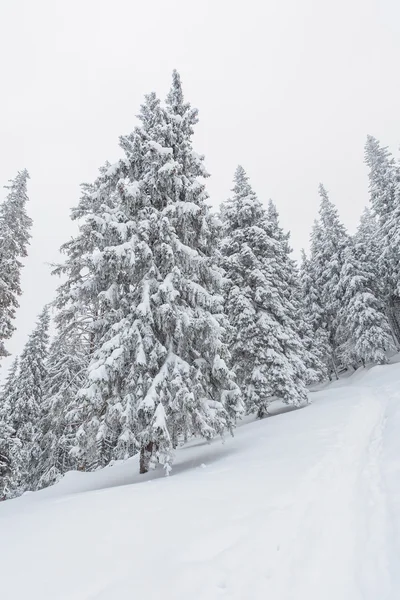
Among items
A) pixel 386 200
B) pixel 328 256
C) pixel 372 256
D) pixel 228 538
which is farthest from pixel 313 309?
pixel 228 538

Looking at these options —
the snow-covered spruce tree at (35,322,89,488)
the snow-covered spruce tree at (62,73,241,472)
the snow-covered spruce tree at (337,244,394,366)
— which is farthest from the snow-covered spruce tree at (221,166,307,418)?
the snow-covered spruce tree at (35,322,89,488)

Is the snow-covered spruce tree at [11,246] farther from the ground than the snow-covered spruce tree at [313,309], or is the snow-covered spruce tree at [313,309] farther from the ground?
the snow-covered spruce tree at [11,246]

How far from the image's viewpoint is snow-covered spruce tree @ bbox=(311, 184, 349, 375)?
98.4 ft

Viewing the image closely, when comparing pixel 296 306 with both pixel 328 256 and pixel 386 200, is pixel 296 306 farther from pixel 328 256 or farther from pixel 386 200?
pixel 386 200

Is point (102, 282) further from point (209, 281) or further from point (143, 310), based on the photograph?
point (209, 281)

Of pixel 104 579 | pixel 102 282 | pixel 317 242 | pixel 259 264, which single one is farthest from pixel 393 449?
pixel 317 242

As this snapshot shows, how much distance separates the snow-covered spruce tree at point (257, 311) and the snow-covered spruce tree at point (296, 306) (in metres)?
0.38

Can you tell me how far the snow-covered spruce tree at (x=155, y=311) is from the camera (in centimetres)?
906

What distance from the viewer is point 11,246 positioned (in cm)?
1706

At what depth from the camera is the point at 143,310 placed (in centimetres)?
945

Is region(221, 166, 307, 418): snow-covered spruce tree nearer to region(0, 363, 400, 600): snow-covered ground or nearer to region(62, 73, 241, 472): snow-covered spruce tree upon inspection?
region(62, 73, 241, 472): snow-covered spruce tree

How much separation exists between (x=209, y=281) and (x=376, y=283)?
77.3ft

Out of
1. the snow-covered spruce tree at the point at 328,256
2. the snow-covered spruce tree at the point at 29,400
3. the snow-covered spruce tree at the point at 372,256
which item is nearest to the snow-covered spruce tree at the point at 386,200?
the snow-covered spruce tree at the point at 372,256

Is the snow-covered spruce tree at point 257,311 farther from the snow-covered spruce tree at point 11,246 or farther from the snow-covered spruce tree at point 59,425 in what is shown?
the snow-covered spruce tree at point 11,246
